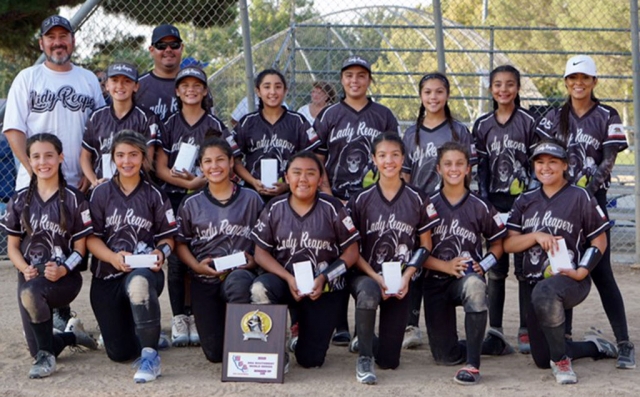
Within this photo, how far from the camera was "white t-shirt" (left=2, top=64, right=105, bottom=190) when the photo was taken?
5547 millimetres

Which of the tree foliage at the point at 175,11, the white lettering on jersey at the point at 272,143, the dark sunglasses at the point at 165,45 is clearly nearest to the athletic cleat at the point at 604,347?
the white lettering on jersey at the point at 272,143

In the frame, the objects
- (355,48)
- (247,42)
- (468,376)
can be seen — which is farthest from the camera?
(355,48)

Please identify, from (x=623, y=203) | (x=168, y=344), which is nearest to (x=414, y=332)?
(x=168, y=344)

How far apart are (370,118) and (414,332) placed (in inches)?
56.3

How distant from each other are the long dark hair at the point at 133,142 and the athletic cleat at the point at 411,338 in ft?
6.30

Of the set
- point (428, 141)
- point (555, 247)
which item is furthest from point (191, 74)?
point (555, 247)

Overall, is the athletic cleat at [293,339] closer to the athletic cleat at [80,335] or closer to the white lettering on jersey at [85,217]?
the athletic cleat at [80,335]

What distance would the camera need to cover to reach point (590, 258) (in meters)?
4.85

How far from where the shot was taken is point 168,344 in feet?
18.1

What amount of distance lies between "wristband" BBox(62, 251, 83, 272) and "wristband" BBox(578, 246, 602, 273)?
2.88 metres

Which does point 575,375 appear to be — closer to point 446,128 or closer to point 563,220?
point 563,220

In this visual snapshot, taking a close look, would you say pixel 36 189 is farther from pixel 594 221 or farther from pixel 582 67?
pixel 582 67

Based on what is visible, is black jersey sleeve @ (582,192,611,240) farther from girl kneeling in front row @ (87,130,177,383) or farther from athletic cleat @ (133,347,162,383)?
athletic cleat @ (133,347,162,383)

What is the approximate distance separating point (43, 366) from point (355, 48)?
192 inches
